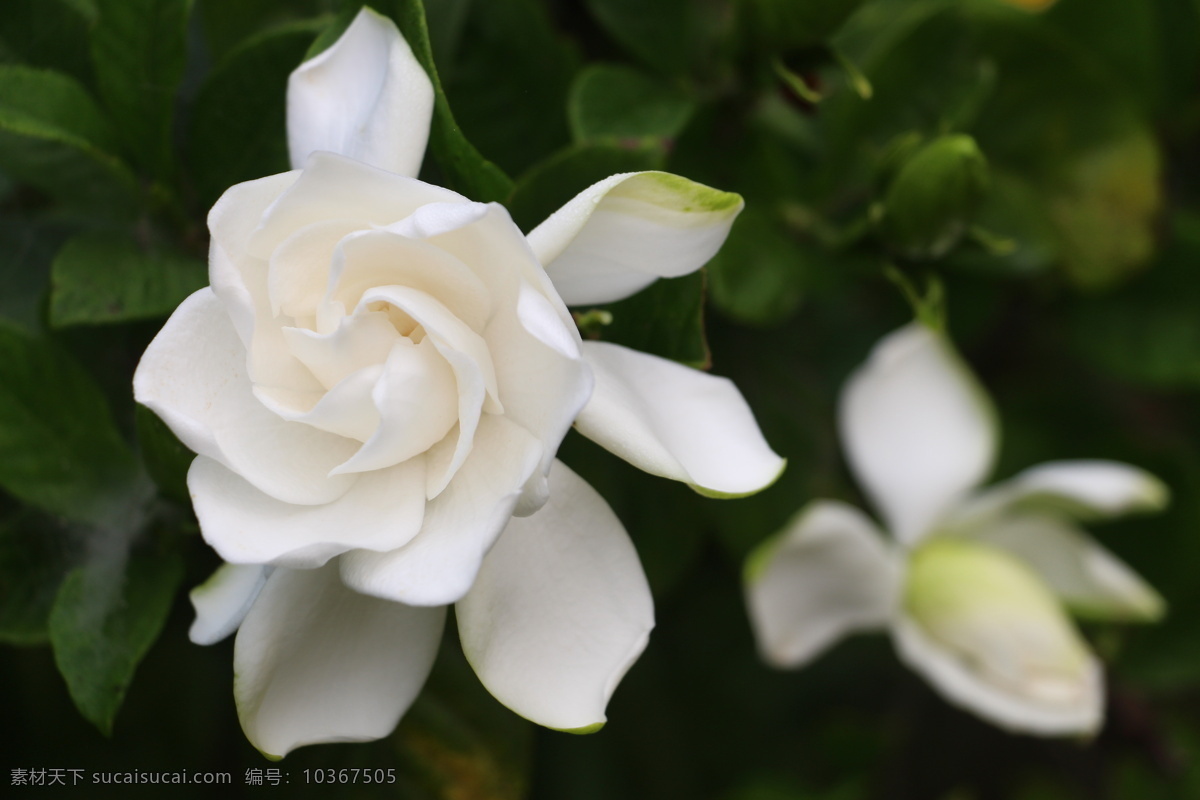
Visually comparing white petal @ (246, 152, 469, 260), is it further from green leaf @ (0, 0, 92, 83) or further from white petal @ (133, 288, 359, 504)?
green leaf @ (0, 0, 92, 83)

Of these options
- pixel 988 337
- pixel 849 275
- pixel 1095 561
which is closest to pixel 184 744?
pixel 849 275

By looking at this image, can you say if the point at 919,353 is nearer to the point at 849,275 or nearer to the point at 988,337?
the point at 849,275

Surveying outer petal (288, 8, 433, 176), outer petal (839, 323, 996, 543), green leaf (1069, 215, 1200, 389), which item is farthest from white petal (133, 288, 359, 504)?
green leaf (1069, 215, 1200, 389)

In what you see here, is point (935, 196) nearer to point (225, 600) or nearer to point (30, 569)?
point (225, 600)

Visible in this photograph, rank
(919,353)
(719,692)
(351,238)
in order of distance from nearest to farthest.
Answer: (351,238), (919,353), (719,692)

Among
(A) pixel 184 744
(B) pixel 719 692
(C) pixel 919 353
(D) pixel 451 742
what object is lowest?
(B) pixel 719 692

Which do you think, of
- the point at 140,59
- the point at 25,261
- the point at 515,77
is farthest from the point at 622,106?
the point at 25,261
